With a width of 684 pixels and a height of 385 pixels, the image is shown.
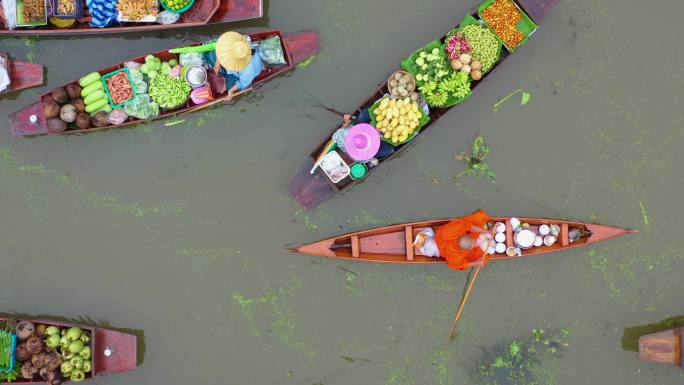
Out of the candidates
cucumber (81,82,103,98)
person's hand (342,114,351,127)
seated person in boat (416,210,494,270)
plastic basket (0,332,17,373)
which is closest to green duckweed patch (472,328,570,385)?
seated person in boat (416,210,494,270)

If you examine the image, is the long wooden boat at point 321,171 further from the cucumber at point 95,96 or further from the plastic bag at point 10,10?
the plastic bag at point 10,10

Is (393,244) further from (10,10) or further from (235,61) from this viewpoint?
(10,10)

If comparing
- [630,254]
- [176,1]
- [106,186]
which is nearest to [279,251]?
[106,186]

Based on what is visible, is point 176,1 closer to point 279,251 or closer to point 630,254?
point 279,251

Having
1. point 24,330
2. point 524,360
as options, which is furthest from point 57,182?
point 524,360

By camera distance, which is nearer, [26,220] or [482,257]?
[482,257]

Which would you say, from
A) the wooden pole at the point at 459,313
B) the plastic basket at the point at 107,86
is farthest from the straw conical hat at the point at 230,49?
the wooden pole at the point at 459,313

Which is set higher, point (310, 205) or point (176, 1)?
point (176, 1)
